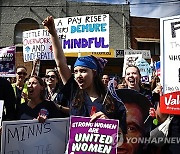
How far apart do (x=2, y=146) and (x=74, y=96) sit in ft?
2.62

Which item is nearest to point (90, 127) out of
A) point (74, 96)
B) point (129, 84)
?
point (74, 96)

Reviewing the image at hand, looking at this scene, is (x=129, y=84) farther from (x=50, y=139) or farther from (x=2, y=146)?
(x=2, y=146)

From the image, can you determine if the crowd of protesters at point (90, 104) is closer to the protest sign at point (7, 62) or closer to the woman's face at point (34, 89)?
the woman's face at point (34, 89)

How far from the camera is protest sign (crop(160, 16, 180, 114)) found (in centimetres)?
296

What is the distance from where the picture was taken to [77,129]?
10.0ft

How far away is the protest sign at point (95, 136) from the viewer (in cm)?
293

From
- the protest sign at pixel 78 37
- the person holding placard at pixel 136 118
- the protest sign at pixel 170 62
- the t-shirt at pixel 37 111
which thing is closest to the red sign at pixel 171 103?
the protest sign at pixel 170 62

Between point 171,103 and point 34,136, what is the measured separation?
1.34m

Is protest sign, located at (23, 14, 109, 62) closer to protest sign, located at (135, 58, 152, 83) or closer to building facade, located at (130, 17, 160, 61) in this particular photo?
protest sign, located at (135, 58, 152, 83)

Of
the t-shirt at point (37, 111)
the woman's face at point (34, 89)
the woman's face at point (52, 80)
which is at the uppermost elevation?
the woman's face at point (52, 80)

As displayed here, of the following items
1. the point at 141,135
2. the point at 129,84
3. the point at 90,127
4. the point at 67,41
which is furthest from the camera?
the point at 67,41

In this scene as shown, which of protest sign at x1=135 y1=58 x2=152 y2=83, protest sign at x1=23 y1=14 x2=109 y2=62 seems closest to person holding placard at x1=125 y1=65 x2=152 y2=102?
protest sign at x1=23 y1=14 x2=109 y2=62

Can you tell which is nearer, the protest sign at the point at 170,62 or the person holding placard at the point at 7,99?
the protest sign at the point at 170,62

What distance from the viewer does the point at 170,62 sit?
3268mm
